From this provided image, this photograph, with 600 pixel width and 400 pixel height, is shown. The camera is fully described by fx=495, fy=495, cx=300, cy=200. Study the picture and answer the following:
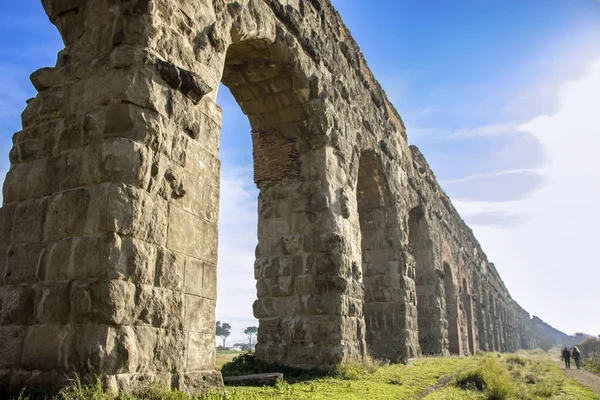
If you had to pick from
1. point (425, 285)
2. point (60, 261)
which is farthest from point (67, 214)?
point (425, 285)

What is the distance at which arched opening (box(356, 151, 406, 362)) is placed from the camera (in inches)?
425

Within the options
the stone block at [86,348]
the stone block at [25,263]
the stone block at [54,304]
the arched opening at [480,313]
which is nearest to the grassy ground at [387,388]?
the stone block at [86,348]

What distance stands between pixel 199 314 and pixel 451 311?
15.7 meters

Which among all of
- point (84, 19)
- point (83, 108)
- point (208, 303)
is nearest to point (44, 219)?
point (83, 108)

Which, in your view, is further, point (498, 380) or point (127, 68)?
point (498, 380)

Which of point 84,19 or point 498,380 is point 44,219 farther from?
point 498,380

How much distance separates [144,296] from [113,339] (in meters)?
0.36

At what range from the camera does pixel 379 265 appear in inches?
452

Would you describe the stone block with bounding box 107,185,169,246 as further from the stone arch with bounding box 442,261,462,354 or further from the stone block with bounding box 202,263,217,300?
the stone arch with bounding box 442,261,462,354

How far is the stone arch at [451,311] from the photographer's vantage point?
1738cm

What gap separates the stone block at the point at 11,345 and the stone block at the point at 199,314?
1.13 m

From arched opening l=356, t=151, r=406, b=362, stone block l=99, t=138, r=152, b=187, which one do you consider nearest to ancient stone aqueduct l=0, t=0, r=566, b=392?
stone block l=99, t=138, r=152, b=187

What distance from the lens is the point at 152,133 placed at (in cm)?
372

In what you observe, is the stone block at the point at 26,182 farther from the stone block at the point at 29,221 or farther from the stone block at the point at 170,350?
the stone block at the point at 170,350
